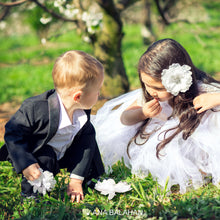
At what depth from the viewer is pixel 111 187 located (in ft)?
7.29

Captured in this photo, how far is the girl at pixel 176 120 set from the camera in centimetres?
229

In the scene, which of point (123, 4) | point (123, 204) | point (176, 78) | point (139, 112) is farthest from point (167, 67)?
point (123, 4)

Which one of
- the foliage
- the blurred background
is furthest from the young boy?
the blurred background

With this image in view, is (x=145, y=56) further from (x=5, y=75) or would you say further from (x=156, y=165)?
(x=5, y=75)

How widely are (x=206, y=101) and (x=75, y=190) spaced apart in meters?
1.11

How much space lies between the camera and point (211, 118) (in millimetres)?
2434

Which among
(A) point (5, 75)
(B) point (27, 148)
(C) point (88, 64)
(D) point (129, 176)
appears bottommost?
(A) point (5, 75)

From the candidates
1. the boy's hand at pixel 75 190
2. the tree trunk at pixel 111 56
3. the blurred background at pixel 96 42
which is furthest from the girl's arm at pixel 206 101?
the tree trunk at pixel 111 56

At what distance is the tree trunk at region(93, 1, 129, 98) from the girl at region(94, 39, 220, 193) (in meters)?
1.73

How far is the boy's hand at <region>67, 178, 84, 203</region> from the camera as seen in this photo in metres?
2.19

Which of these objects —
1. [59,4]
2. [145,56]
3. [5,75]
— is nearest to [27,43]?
[5,75]

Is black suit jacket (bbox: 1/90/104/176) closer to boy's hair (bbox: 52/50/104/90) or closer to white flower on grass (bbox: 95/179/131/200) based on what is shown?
boy's hair (bbox: 52/50/104/90)

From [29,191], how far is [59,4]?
2426 mm

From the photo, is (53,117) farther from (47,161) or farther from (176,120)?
(176,120)
